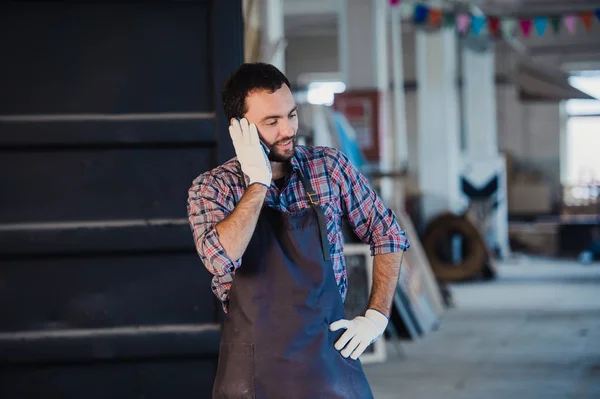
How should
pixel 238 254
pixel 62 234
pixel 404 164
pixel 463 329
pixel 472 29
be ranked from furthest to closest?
pixel 404 164 < pixel 472 29 < pixel 463 329 < pixel 62 234 < pixel 238 254

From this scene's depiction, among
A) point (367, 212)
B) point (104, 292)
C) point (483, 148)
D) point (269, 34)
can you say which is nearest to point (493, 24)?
point (483, 148)

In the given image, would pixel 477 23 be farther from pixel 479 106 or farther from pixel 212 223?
pixel 212 223

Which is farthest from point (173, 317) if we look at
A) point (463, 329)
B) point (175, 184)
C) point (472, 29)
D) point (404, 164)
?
point (404, 164)

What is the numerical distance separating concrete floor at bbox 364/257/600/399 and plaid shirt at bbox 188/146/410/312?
10.1 ft

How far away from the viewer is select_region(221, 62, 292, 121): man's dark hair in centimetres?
220

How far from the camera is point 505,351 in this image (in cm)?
664

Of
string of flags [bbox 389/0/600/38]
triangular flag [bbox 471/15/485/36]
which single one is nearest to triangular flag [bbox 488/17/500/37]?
string of flags [bbox 389/0/600/38]

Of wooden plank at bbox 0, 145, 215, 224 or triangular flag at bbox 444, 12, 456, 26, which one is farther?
triangular flag at bbox 444, 12, 456, 26

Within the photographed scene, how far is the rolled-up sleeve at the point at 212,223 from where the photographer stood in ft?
6.80

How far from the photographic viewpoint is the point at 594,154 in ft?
66.2

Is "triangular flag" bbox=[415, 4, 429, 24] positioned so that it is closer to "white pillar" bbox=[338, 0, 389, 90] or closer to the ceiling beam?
"white pillar" bbox=[338, 0, 389, 90]

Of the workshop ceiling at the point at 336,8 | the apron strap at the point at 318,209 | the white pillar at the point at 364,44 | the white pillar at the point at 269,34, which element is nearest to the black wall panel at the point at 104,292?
the apron strap at the point at 318,209

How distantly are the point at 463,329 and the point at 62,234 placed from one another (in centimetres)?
545

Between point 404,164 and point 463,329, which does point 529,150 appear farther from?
point 463,329
